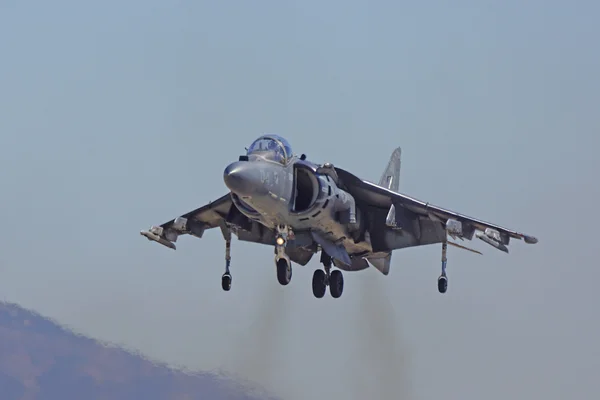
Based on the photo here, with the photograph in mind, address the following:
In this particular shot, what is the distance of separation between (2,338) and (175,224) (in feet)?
23.7

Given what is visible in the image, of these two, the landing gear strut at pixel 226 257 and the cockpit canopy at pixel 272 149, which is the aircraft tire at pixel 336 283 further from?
the cockpit canopy at pixel 272 149

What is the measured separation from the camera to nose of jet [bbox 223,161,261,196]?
1309 inches

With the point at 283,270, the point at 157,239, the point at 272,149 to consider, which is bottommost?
the point at 283,270

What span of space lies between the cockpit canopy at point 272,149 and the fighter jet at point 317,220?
0.07ft

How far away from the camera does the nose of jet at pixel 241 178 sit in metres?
33.2

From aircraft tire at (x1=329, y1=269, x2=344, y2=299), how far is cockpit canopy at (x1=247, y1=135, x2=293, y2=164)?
13.6ft

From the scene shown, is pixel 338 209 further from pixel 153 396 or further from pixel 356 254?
pixel 153 396

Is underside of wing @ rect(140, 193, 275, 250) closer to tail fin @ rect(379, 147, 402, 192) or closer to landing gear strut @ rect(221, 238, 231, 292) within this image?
landing gear strut @ rect(221, 238, 231, 292)

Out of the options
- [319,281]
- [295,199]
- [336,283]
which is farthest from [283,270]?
[336,283]

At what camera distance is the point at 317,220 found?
118 feet

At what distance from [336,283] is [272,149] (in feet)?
15.4

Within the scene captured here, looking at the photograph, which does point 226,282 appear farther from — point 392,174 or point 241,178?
point 392,174

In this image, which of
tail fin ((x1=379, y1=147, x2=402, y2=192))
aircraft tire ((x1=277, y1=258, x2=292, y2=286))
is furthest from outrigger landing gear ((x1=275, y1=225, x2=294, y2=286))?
tail fin ((x1=379, y1=147, x2=402, y2=192))

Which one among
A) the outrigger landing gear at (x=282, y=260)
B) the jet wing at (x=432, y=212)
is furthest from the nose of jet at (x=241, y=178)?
the jet wing at (x=432, y=212)
